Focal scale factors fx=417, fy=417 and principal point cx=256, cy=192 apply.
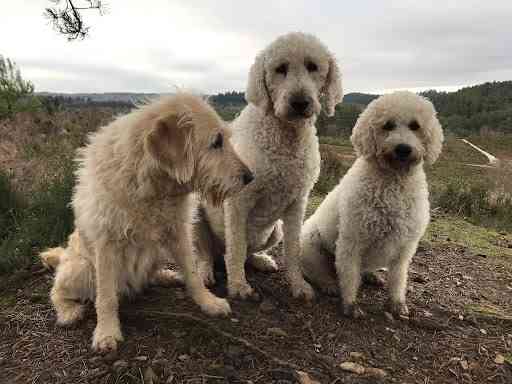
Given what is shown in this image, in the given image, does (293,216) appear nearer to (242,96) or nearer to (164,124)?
(242,96)

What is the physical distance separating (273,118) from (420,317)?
2.36m

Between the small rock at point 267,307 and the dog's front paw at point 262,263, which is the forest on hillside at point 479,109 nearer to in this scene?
the dog's front paw at point 262,263

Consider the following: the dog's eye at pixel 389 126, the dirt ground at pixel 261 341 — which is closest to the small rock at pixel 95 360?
the dirt ground at pixel 261 341

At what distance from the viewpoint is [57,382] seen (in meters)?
2.83

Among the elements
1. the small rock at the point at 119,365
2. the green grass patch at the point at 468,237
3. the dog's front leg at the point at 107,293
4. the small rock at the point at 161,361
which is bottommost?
the green grass patch at the point at 468,237

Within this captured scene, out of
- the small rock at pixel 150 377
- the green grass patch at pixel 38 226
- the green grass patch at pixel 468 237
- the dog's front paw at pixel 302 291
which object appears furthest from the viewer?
the green grass patch at pixel 468 237

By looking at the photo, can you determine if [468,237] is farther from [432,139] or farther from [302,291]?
[302,291]

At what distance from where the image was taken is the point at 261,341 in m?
3.22

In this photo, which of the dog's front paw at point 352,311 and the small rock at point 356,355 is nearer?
the small rock at point 356,355

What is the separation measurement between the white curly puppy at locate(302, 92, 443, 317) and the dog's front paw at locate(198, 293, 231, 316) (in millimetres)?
1170

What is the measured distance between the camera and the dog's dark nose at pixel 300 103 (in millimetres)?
3590

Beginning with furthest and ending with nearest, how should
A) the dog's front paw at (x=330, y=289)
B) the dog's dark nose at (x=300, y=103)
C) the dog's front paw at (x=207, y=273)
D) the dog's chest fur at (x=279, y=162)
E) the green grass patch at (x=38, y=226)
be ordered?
1. the green grass patch at (x=38, y=226)
2. the dog's front paw at (x=330, y=289)
3. the dog's front paw at (x=207, y=273)
4. the dog's chest fur at (x=279, y=162)
5. the dog's dark nose at (x=300, y=103)

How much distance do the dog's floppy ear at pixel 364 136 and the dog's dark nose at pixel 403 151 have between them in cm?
24

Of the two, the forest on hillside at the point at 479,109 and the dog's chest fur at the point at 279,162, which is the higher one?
the forest on hillside at the point at 479,109
